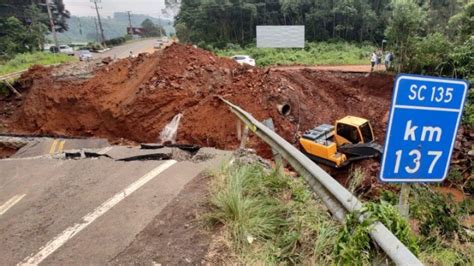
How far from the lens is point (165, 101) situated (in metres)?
11.9

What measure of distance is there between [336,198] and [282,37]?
3961 cm

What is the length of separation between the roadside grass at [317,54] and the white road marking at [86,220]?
30.7m

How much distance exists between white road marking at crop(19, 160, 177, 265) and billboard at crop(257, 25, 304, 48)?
1473 inches

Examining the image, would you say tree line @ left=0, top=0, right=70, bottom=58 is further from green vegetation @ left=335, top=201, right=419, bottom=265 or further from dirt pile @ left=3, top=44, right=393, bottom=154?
green vegetation @ left=335, top=201, right=419, bottom=265

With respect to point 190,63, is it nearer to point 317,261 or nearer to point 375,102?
point 375,102

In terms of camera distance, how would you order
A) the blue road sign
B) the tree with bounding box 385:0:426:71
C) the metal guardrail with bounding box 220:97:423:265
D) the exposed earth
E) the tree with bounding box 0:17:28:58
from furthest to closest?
1. the tree with bounding box 0:17:28:58
2. the tree with bounding box 385:0:426:71
3. the exposed earth
4. the blue road sign
5. the metal guardrail with bounding box 220:97:423:265

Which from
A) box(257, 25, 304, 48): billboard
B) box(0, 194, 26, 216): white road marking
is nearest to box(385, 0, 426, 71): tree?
box(257, 25, 304, 48): billboard

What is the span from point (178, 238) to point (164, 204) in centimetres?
75

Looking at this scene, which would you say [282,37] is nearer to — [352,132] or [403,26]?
[403,26]

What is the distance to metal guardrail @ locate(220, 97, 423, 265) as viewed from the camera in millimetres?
1749

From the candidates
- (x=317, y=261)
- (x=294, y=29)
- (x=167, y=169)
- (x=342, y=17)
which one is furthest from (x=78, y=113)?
(x=342, y=17)

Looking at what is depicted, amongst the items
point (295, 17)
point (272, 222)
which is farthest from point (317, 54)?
point (272, 222)

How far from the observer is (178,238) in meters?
2.90

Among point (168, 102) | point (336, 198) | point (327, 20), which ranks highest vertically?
point (327, 20)
